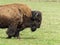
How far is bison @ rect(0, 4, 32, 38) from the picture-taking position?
15.5 m

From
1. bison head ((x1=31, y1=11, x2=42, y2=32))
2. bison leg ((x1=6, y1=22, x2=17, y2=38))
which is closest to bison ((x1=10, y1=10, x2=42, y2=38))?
bison head ((x1=31, y1=11, x2=42, y2=32))

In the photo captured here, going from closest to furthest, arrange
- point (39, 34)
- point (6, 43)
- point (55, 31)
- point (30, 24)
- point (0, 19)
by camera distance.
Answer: point (6, 43) < point (0, 19) < point (30, 24) < point (39, 34) < point (55, 31)

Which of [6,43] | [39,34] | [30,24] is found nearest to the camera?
[6,43]

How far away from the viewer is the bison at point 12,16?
1548cm

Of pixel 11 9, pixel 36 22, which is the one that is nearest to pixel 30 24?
pixel 36 22

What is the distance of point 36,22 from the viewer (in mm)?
16531

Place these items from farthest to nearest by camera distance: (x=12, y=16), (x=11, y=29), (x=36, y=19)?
(x=36, y=19) < (x=11, y=29) < (x=12, y=16)

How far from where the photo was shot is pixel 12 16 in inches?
612

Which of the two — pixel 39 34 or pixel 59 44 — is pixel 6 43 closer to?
pixel 59 44

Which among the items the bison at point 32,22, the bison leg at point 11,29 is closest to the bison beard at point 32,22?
the bison at point 32,22

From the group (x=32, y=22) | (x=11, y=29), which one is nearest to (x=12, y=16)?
(x=11, y=29)

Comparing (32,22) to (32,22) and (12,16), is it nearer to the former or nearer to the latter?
(32,22)

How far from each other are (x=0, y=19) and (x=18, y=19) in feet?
2.53

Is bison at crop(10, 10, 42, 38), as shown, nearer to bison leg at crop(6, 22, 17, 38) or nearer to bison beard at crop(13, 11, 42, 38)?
bison beard at crop(13, 11, 42, 38)
